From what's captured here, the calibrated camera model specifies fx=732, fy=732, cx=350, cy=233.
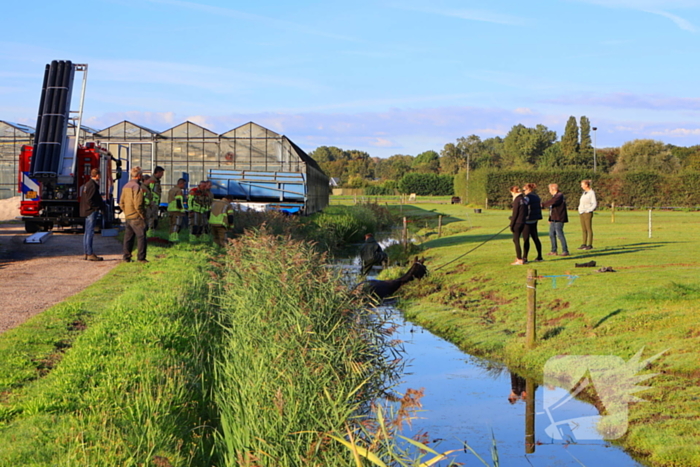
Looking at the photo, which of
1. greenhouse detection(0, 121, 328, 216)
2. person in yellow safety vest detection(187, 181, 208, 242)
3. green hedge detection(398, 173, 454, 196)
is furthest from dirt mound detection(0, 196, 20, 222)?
green hedge detection(398, 173, 454, 196)

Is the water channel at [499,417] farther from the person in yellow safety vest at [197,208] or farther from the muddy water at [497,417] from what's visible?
the person in yellow safety vest at [197,208]

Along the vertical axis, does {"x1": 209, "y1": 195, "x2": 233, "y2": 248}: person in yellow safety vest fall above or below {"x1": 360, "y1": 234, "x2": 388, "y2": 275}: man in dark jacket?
above

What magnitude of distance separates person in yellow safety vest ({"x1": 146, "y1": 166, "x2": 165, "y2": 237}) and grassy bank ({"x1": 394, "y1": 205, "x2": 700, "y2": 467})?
6903 mm

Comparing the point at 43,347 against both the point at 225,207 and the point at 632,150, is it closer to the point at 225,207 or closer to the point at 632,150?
the point at 225,207

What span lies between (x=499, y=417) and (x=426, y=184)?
315 ft

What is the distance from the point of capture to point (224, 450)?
21.4 ft

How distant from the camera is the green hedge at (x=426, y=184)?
103 metres

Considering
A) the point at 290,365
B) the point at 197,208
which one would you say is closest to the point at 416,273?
the point at 197,208

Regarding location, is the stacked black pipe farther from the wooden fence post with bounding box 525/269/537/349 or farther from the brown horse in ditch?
the wooden fence post with bounding box 525/269/537/349

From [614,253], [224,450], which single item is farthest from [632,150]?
[224,450]

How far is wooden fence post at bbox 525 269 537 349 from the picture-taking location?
10664 mm

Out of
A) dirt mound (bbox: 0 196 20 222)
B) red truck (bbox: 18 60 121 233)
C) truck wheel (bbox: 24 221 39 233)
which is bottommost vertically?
truck wheel (bbox: 24 221 39 233)

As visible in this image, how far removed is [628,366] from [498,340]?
9.18 ft

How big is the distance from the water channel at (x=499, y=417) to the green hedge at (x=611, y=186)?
166ft
